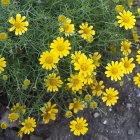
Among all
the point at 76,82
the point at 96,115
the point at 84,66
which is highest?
the point at 84,66

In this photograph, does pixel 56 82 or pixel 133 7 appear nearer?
pixel 56 82

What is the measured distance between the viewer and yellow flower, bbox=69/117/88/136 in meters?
2.81

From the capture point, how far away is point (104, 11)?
10.6 ft

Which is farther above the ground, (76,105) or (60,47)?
(60,47)

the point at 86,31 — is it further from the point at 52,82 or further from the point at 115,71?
the point at 52,82

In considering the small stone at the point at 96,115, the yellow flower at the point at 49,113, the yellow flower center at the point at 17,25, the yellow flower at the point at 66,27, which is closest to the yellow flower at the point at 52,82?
the yellow flower at the point at 49,113

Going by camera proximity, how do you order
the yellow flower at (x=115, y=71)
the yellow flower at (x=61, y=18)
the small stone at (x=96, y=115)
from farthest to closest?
the small stone at (x=96, y=115), the yellow flower at (x=115, y=71), the yellow flower at (x=61, y=18)

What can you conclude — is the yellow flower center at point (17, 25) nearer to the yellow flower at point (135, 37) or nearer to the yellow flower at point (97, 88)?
the yellow flower at point (97, 88)

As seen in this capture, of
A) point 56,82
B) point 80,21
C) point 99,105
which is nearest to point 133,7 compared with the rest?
point 80,21

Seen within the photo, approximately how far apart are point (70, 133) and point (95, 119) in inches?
13.3

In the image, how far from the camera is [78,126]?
111 inches

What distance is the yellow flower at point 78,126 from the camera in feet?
9.21

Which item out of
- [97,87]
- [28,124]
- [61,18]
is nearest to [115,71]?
[97,87]

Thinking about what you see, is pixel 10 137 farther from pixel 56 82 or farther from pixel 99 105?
pixel 99 105
